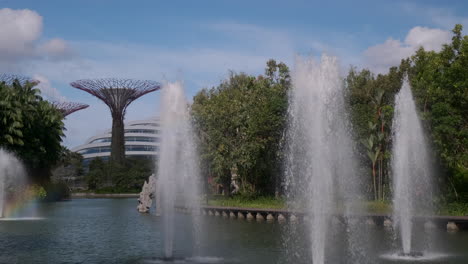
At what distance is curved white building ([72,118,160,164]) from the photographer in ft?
428

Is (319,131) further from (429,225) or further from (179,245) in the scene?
(429,225)

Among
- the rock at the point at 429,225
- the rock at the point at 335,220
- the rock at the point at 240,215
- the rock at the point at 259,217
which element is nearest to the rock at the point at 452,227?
the rock at the point at 429,225

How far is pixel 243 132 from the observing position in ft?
129

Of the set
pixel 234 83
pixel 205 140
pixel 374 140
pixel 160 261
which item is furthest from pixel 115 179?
pixel 160 261

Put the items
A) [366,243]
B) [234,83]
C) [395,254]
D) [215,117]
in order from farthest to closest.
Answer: [234,83], [215,117], [366,243], [395,254]

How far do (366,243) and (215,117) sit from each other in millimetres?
21312

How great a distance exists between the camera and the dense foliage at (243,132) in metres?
38.2

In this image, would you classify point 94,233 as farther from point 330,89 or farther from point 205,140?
point 205,140

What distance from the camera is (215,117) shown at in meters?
39.7

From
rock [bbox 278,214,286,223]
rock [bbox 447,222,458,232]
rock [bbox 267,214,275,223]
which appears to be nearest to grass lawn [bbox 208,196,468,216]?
rock [bbox 267,214,275,223]

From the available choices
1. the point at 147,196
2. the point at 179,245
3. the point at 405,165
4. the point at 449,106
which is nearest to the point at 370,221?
the point at 405,165

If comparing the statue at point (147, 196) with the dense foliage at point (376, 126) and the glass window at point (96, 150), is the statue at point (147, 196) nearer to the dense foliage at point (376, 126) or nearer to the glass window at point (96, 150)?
the dense foliage at point (376, 126)

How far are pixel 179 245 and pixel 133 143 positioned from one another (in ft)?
373

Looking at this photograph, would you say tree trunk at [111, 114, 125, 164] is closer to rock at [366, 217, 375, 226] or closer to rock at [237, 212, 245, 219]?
rock at [237, 212, 245, 219]
